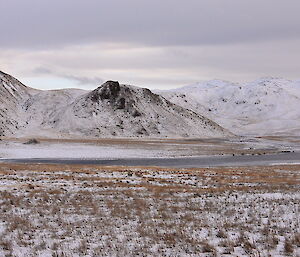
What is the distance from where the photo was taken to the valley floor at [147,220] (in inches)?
537

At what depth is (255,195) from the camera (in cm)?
2572

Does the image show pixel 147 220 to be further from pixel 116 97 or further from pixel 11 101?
pixel 11 101

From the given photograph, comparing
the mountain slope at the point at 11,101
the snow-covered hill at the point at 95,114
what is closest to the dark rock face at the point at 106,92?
the snow-covered hill at the point at 95,114

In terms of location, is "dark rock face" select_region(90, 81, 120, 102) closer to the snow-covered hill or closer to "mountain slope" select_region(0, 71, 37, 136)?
the snow-covered hill

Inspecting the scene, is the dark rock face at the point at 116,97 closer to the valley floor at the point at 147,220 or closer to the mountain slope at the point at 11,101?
the mountain slope at the point at 11,101

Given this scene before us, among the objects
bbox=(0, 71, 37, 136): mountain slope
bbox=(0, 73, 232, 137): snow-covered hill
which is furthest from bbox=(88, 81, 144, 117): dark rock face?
bbox=(0, 71, 37, 136): mountain slope

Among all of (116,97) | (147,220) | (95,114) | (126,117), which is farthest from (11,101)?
(147,220)

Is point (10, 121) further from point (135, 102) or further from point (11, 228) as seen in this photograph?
point (11, 228)

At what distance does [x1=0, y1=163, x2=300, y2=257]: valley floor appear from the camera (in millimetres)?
13648

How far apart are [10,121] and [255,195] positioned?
13055cm

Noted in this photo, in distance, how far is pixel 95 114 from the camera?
6156 inches

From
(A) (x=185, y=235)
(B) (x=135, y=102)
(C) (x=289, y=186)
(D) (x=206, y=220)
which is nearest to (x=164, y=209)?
(D) (x=206, y=220)

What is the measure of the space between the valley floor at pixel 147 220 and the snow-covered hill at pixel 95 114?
113546 mm

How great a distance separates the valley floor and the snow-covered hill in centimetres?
11355
